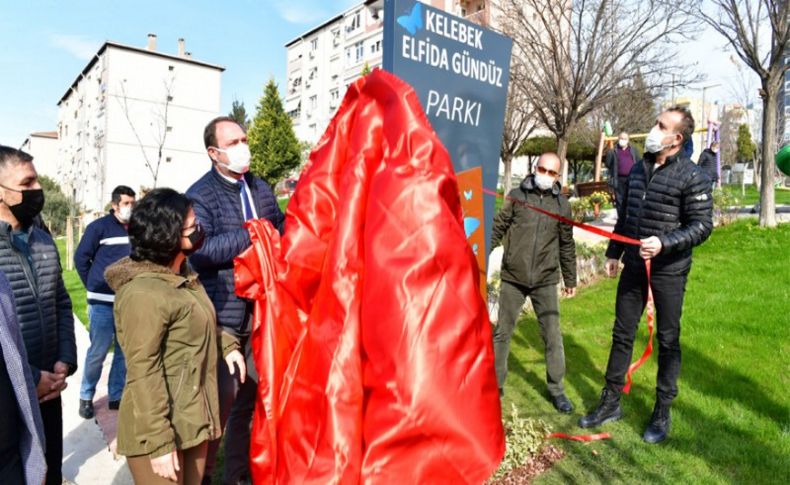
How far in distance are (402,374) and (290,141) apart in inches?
1439

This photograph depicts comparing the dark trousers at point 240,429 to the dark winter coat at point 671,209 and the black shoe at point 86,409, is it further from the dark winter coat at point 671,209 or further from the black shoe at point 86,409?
the dark winter coat at point 671,209

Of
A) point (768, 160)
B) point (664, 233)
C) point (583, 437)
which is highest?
point (768, 160)

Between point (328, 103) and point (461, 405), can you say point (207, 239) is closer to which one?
point (461, 405)

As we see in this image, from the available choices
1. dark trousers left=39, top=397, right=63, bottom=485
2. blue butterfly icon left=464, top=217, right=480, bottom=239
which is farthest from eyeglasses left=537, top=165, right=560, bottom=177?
dark trousers left=39, top=397, right=63, bottom=485

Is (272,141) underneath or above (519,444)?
above

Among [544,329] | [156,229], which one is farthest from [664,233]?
[156,229]

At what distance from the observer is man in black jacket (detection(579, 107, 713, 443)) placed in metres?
3.86

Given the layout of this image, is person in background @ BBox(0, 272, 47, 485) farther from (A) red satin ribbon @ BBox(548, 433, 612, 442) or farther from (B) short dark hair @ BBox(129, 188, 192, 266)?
(A) red satin ribbon @ BBox(548, 433, 612, 442)

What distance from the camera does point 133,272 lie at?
2352 millimetres

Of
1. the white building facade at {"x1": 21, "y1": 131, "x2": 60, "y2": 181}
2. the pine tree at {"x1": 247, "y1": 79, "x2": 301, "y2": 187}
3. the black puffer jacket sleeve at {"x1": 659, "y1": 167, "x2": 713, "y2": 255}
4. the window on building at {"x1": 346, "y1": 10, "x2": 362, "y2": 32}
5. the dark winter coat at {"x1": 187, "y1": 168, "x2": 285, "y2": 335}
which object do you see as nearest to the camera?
the dark winter coat at {"x1": 187, "y1": 168, "x2": 285, "y2": 335}

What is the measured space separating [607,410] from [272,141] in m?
34.1

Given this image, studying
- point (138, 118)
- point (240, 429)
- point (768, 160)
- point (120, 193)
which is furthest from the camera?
point (138, 118)

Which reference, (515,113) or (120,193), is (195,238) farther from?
(515,113)

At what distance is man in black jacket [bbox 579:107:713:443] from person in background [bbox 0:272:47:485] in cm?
339
